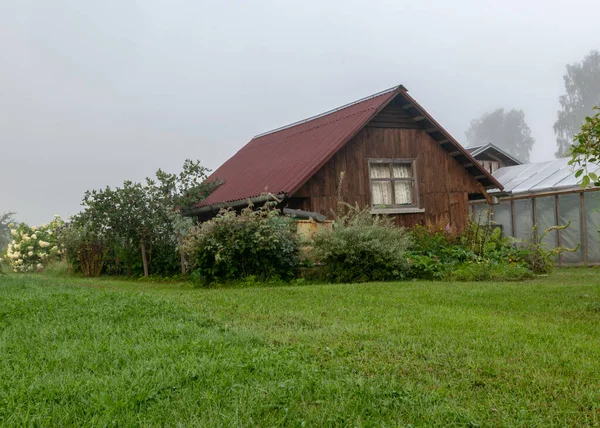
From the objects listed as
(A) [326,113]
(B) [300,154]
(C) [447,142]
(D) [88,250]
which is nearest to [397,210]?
(C) [447,142]

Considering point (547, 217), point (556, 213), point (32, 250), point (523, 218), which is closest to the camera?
point (556, 213)

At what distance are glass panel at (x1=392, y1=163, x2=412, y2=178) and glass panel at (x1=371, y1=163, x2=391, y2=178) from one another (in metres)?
0.23

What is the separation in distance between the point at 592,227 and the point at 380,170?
21.3 ft

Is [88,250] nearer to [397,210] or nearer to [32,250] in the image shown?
[32,250]

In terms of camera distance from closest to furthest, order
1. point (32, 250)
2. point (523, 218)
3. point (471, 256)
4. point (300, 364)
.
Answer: point (300, 364) → point (471, 256) → point (523, 218) → point (32, 250)

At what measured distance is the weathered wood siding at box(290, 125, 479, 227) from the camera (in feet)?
51.2

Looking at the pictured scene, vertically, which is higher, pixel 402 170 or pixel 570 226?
pixel 402 170

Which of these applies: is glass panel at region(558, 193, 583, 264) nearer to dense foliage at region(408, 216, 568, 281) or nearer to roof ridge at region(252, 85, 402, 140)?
dense foliage at region(408, 216, 568, 281)

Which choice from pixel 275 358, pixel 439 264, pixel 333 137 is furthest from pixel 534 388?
pixel 333 137

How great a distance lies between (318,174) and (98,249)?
772 cm

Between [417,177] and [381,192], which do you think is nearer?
[381,192]

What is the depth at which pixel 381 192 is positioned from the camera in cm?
1692

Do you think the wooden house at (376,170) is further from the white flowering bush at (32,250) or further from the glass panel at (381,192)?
the white flowering bush at (32,250)

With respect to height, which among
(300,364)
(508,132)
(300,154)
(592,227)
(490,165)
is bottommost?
(300,364)
